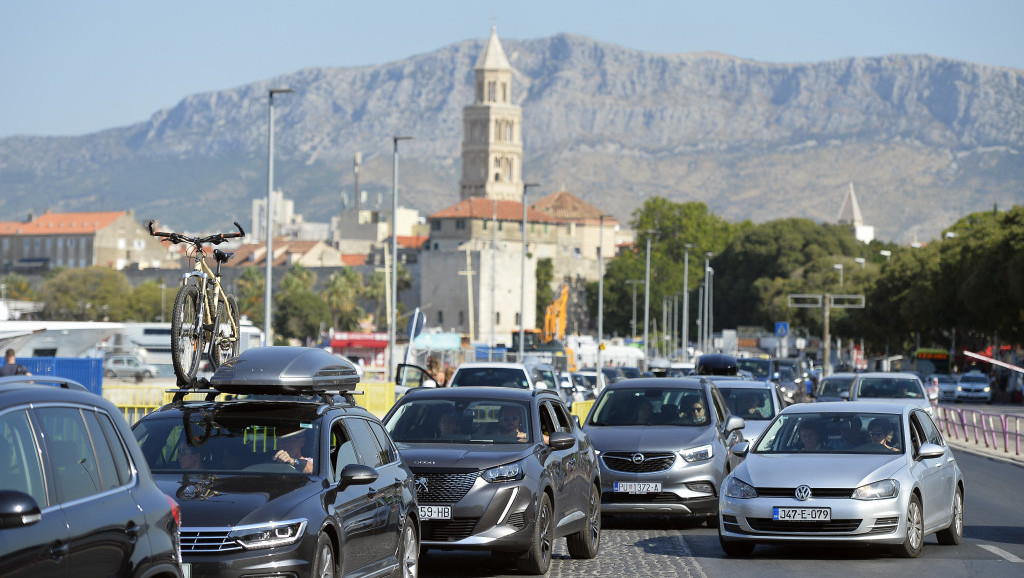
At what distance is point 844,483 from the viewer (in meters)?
13.5

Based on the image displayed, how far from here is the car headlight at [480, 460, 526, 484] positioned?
12133 mm

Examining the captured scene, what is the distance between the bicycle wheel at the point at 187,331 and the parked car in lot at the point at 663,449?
5.50 meters

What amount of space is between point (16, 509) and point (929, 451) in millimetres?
10322

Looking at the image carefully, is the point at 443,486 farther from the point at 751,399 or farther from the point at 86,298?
the point at 86,298

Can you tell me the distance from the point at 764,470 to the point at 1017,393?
61.9 m

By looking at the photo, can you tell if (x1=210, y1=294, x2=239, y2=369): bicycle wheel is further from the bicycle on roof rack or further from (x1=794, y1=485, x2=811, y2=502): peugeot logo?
(x1=794, y1=485, x2=811, y2=502): peugeot logo

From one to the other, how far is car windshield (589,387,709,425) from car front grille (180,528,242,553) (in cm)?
1012

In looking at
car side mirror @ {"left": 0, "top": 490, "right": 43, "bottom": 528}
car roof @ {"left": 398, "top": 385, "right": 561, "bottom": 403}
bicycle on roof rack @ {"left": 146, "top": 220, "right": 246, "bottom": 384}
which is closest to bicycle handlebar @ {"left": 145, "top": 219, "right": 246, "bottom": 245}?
bicycle on roof rack @ {"left": 146, "top": 220, "right": 246, "bottom": 384}

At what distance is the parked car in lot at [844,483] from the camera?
44.2 ft

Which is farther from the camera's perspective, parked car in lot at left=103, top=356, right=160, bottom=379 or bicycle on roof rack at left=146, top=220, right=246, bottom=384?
parked car in lot at left=103, top=356, right=160, bottom=379

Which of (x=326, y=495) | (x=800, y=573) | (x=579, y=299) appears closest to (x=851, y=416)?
(x=800, y=573)

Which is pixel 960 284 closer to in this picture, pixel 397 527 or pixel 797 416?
pixel 797 416

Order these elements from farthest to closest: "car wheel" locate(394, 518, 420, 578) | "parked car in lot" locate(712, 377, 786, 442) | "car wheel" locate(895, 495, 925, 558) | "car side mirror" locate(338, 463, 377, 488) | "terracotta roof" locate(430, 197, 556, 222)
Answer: "terracotta roof" locate(430, 197, 556, 222) < "parked car in lot" locate(712, 377, 786, 442) < "car wheel" locate(895, 495, 925, 558) < "car wheel" locate(394, 518, 420, 578) < "car side mirror" locate(338, 463, 377, 488)

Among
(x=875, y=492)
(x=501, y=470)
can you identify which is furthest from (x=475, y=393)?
(x=875, y=492)
